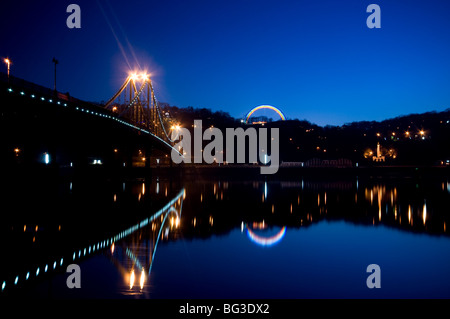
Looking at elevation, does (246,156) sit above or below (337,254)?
above

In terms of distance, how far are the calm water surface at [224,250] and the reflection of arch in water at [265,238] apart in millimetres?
32

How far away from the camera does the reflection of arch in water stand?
→ 13.6m

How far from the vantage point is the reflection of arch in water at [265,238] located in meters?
13.6

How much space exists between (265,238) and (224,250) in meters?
2.22

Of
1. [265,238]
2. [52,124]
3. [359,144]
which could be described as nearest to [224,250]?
[265,238]

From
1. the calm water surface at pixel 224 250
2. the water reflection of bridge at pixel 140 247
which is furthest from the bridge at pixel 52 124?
the water reflection of bridge at pixel 140 247

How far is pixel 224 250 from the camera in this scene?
12586 millimetres

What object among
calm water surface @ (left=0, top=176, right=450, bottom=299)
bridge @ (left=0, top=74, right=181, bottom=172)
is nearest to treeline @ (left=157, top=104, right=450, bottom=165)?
bridge @ (left=0, top=74, right=181, bottom=172)

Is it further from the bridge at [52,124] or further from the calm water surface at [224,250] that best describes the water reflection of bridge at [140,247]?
the bridge at [52,124]

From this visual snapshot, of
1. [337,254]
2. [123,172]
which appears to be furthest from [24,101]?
[123,172]

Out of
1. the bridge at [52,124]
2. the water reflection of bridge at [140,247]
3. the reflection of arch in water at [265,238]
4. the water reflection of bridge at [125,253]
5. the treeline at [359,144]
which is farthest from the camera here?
the treeline at [359,144]

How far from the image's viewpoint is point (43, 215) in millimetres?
19312
